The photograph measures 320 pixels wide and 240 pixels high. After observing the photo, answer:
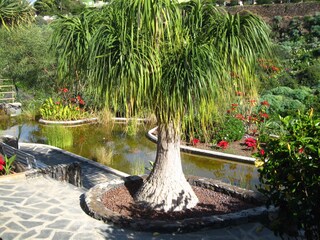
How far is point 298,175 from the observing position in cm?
352

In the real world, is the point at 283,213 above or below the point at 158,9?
below

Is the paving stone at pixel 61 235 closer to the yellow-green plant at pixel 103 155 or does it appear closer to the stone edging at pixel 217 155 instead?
the yellow-green plant at pixel 103 155

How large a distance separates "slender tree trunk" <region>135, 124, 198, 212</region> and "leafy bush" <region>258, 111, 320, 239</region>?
2.97 m

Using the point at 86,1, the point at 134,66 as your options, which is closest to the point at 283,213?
the point at 134,66

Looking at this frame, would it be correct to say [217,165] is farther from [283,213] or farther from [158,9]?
[283,213]

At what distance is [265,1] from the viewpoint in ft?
154

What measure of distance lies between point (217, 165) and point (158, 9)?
633cm

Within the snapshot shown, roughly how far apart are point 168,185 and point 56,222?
1843mm

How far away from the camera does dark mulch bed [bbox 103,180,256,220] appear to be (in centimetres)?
639

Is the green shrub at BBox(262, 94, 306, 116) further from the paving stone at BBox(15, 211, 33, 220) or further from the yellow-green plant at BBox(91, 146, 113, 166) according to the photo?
the paving stone at BBox(15, 211, 33, 220)

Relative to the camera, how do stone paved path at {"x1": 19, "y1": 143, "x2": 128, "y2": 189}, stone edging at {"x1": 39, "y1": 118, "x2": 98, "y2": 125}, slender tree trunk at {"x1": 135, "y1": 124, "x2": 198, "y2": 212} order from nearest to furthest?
slender tree trunk at {"x1": 135, "y1": 124, "x2": 198, "y2": 212}, stone paved path at {"x1": 19, "y1": 143, "x2": 128, "y2": 189}, stone edging at {"x1": 39, "y1": 118, "x2": 98, "y2": 125}

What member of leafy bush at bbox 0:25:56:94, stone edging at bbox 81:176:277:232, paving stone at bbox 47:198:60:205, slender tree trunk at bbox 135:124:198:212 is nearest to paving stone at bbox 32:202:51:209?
paving stone at bbox 47:198:60:205

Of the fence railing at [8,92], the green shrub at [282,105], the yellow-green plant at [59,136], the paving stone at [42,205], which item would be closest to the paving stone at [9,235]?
the paving stone at [42,205]

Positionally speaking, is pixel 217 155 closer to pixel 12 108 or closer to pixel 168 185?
pixel 168 185
